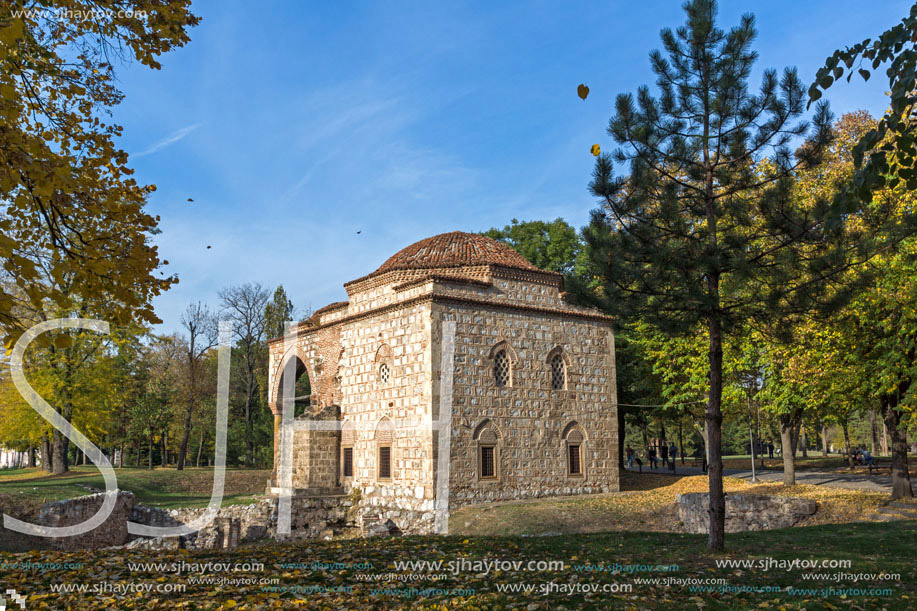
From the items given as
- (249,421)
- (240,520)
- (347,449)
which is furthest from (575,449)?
(249,421)

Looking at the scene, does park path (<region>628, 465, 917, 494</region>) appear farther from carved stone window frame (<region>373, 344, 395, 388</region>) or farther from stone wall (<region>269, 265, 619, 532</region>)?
carved stone window frame (<region>373, 344, 395, 388</region>)

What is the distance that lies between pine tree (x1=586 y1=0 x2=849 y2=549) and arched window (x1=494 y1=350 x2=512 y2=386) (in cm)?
983

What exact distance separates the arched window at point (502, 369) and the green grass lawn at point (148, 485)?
11113 mm

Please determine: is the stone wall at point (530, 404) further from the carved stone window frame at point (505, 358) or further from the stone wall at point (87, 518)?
the stone wall at point (87, 518)

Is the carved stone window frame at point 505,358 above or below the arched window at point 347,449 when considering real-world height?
above

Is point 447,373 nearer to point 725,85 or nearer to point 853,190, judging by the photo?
point 725,85

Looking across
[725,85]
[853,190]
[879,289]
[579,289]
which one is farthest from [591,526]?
[853,190]

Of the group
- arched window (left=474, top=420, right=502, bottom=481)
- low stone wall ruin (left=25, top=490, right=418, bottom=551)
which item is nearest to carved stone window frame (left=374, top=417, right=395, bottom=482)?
low stone wall ruin (left=25, top=490, right=418, bottom=551)

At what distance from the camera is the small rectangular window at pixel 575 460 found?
2120cm

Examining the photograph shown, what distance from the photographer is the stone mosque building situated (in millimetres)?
18969

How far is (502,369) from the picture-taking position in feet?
66.6

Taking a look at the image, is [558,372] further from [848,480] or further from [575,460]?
[848,480]

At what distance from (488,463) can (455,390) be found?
8.33ft

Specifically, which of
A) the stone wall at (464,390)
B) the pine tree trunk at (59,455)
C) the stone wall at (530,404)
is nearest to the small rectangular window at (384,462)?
the stone wall at (464,390)
